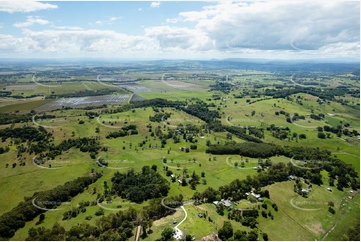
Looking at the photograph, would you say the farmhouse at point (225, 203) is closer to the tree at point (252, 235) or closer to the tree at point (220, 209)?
the tree at point (220, 209)

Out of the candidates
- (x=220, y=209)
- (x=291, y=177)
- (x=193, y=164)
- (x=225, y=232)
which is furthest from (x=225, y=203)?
(x=291, y=177)

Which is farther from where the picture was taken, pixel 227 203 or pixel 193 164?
pixel 193 164

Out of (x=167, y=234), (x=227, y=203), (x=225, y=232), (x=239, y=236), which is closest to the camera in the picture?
(x=167, y=234)

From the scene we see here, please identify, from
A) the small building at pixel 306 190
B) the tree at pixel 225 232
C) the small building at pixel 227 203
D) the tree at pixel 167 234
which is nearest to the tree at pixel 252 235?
the tree at pixel 225 232

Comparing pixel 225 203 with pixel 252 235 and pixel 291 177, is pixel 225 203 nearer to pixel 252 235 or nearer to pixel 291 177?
pixel 252 235

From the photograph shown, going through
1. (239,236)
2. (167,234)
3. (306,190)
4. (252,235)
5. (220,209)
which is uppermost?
(167,234)

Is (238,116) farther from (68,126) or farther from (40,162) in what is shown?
(40,162)

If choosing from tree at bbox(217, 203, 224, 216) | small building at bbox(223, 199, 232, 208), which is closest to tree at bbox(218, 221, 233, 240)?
tree at bbox(217, 203, 224, 216)

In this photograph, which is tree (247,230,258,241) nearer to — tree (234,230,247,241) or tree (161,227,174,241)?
tree (234,230,247,241)

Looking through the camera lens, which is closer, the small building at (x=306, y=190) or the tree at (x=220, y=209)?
the tree at (x=220, y=209)
